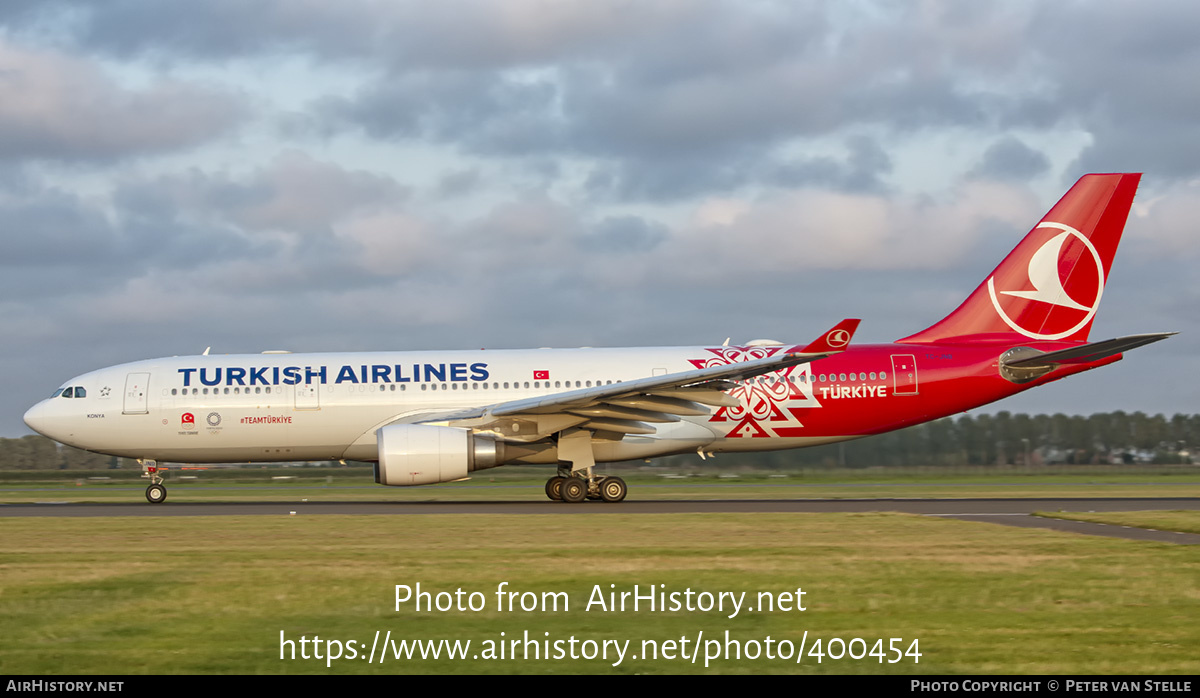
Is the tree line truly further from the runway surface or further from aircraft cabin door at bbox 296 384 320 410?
aircraft cabin door at bbox 296 384 320 410

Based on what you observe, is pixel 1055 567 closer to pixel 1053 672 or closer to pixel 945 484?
pixel 1053 672

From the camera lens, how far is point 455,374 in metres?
23.3

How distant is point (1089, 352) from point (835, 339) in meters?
6.27

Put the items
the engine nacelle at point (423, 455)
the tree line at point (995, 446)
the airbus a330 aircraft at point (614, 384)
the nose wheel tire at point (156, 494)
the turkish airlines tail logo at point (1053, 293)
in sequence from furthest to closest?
the tree line at point (995, 446) < the turkish airlines tail logo at point (1053, 293) < the nose wheel tire at point (156, 494) < the airbus a330 aircraft at point (614, 384) < the engine nacelle at point (423, 455)

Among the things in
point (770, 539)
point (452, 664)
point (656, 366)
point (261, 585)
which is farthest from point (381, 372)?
point (452, 664)

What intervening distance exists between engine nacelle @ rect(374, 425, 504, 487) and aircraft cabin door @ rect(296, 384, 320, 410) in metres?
2.92

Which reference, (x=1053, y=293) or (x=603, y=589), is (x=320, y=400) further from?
(x=1053, y=293)

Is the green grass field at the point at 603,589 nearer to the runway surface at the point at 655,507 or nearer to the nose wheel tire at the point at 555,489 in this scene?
the runway surface at the point at 655,507

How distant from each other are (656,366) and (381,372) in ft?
18.9

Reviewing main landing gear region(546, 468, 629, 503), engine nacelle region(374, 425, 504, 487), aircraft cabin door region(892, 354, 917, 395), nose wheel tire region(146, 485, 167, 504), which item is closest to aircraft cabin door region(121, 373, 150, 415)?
nose wheel tire region(146, 485, 167, 504)

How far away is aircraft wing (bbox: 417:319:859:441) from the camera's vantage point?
19.8 m

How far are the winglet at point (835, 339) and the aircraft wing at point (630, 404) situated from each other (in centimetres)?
2

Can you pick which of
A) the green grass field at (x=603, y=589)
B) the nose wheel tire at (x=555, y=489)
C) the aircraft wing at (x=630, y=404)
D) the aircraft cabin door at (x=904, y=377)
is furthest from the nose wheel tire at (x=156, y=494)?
the aircraft cabin door at (x=904, y=377)

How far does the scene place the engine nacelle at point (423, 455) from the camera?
2042cm
